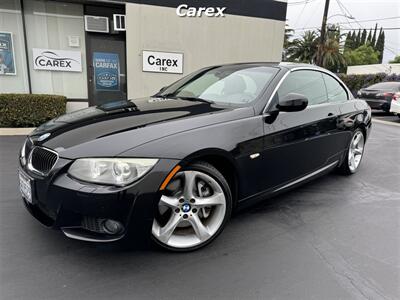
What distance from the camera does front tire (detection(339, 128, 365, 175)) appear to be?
14.8 ft

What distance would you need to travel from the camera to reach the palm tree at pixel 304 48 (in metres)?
47.9

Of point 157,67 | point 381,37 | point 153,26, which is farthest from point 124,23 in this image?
point 381,37

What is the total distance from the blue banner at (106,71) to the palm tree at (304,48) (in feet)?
143

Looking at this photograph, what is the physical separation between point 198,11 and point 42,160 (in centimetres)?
777

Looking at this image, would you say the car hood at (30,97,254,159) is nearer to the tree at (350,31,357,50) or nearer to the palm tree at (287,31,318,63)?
the palm tree at (287,31,318,63)

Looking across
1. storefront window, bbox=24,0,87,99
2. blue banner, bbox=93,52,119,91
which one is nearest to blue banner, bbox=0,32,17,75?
storefront window, bbox=24,0,87,99

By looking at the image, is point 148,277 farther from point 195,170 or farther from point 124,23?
point 124,23

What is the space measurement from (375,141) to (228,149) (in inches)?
242

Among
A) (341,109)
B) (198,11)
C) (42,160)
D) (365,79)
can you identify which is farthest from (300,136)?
(365,79)

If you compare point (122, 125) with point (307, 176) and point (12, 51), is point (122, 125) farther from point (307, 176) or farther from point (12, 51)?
point (12, 51)

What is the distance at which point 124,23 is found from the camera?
8.74 metres

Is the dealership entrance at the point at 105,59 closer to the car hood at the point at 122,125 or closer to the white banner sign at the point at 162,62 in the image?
the white banner sign at the point at 162,62

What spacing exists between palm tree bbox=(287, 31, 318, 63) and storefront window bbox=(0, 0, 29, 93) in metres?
45.0

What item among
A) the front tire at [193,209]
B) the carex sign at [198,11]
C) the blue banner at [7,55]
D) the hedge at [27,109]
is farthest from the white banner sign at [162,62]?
the front tire at [193,209]
